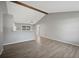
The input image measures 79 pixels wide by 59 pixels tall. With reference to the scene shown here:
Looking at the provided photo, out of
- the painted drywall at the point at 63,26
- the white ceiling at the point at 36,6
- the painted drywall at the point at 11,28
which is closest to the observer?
the painted drywall at the point at 11,28

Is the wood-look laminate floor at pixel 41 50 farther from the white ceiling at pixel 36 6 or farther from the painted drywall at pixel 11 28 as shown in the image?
the white ceiling at pixel 36 6

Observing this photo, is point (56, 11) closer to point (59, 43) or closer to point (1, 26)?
point (59, 43)

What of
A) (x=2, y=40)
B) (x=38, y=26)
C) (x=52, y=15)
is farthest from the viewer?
(x=52, y=15)

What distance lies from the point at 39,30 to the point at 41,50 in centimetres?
68

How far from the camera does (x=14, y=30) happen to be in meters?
2.82

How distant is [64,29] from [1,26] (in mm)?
1934

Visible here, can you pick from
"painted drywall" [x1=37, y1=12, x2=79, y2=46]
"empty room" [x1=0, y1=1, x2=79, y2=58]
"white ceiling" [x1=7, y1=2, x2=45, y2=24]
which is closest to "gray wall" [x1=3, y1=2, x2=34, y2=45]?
"empty room" [x1=0, y1=1, x2=79, y2=58]

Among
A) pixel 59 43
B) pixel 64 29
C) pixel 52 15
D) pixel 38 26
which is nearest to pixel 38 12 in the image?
Answer: pixel 52 15

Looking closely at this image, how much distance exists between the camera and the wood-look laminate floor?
261 centimetres

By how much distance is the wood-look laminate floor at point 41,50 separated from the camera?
8.57 ft

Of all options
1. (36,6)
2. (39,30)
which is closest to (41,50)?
(39,30)

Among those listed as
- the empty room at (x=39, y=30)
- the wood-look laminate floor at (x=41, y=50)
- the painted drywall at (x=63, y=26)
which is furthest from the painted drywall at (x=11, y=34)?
the painted drywall at (x=63, y=26)

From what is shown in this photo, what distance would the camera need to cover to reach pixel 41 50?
2.88m

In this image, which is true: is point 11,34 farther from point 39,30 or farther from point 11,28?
point 39,30
